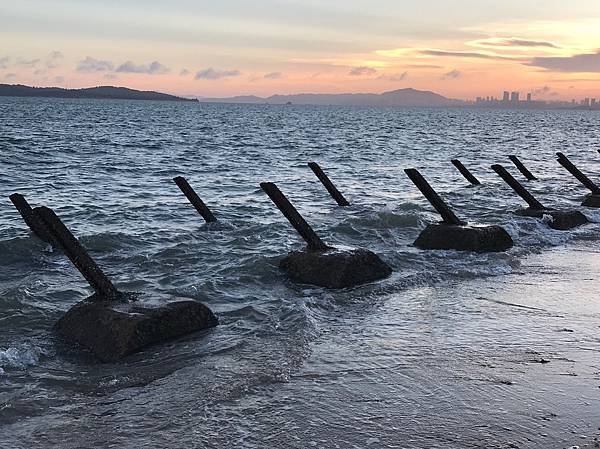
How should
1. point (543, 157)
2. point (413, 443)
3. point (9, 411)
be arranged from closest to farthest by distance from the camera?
point (413, 443), point (9, 411), point (543, 157)

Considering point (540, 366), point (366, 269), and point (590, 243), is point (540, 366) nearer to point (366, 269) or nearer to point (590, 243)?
point (366, 269)

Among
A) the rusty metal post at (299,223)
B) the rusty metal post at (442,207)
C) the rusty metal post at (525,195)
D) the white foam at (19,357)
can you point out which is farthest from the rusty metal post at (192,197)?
the white foam at (19,357)

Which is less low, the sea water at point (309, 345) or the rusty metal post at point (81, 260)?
the rusty metal post at point (81, 260)

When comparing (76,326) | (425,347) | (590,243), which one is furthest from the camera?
(590,243)

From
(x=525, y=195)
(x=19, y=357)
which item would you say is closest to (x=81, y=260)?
(x=19, y=357)

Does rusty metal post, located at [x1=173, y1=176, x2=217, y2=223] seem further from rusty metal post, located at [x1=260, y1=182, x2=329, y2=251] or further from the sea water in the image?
rusty metal post, located at [x1=260, y1=182, x2=329, y2=251]

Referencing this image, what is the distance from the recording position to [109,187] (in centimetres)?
2698

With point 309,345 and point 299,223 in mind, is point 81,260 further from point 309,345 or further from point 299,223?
point 299,223

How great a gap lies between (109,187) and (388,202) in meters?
11.2

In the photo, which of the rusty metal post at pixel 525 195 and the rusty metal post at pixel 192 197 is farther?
the rusty metal post at pixel 525 195

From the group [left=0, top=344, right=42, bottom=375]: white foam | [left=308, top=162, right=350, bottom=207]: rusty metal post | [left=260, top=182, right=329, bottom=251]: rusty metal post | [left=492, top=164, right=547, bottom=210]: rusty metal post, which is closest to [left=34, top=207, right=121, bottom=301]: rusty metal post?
[left=0, top=344, right=42, bottom=375]: white foam

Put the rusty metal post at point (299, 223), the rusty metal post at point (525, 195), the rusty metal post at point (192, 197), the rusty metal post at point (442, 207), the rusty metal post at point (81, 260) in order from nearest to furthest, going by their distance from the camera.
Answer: the rusty metal post at point (81, 260) < the rusty metal post at point (299, 223) < the rusty metal post at point (442, 207) < the rusty metal post at point (192, 197) < the rusty metal post at point (525, 195)

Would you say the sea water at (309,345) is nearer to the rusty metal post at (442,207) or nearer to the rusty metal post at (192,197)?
the rusty metal post at (192,197)

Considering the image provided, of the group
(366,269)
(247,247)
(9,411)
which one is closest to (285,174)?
(247,247)
